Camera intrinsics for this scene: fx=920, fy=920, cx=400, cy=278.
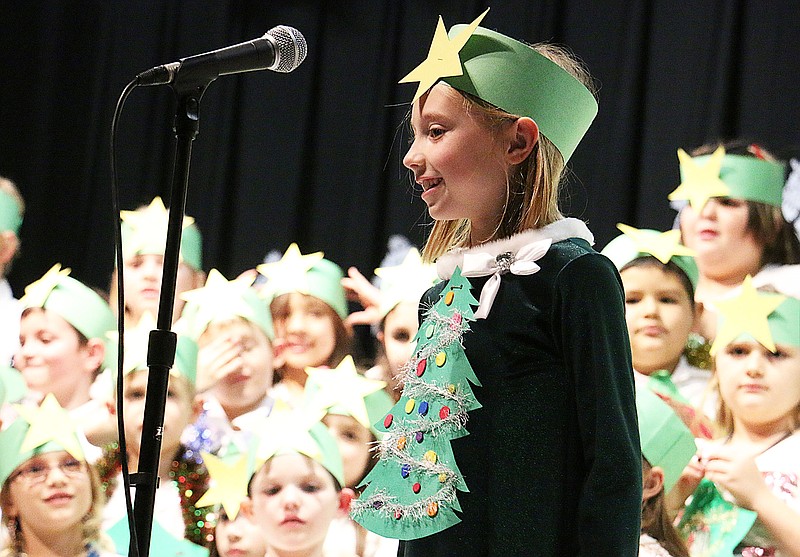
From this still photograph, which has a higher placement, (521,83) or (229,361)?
(521,83)

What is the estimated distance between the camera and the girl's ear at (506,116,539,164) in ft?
3.40

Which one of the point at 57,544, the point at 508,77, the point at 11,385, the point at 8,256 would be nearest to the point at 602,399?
the point at 508,77

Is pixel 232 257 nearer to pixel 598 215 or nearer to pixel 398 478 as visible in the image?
pixel 598 215

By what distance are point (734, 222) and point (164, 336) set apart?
1.47 metres

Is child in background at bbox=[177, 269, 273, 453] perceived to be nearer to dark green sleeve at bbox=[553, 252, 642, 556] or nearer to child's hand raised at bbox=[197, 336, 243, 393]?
child's hand raised at bbox=[197, 336, 243, 393]

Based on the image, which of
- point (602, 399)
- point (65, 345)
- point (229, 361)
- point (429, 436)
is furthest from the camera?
point (65, 345)

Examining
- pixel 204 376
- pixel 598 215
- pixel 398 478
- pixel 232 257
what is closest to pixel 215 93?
pixel 232 257

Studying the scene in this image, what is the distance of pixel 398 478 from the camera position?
98 cm

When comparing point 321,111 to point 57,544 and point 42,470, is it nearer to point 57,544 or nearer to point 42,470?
point 42,470

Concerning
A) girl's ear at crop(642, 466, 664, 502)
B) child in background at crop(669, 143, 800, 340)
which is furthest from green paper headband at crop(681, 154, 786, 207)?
girl's ear at crop(642, 466, 664, 502)

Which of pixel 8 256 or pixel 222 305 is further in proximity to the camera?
pixel 8 256

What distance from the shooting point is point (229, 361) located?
8.18 feet

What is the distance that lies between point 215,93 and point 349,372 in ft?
3.22

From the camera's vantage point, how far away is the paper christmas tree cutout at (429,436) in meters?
0.93
